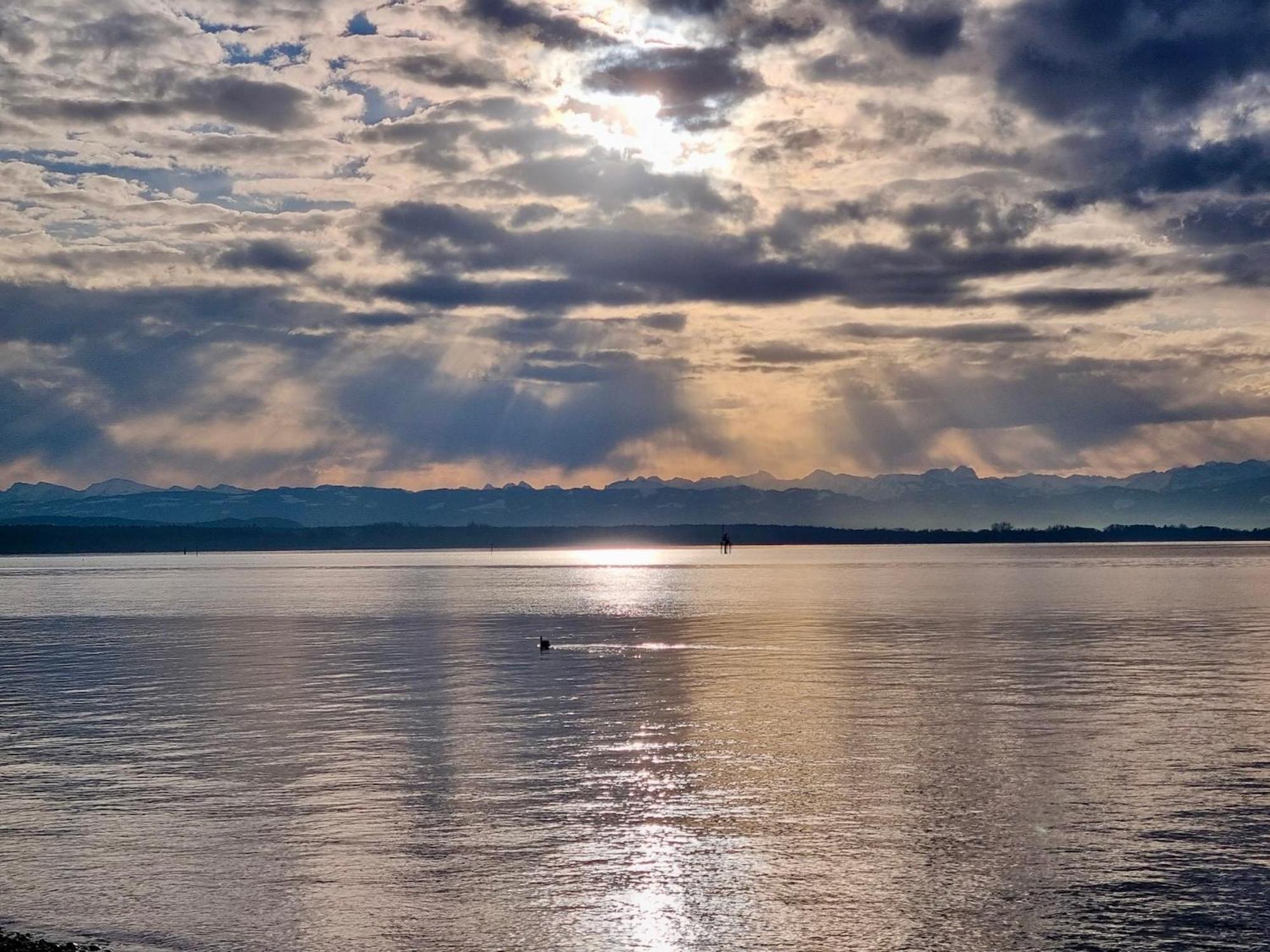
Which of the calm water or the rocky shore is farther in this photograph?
the calm water

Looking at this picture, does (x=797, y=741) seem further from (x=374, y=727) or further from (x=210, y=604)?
(x=210, y=604)

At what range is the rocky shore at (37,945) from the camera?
754 inches

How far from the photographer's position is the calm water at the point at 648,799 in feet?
68.9

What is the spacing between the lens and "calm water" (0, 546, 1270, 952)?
21.0m

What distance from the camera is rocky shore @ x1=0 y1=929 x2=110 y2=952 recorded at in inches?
754

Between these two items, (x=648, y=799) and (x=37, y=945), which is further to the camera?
(x=648, y=799)

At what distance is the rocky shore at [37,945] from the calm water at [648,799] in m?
0.73

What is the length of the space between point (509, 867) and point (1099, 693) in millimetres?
31045

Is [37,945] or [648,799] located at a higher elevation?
[37,945]

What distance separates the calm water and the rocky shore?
732mm

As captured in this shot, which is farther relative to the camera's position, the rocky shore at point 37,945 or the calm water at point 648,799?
the calm water at point 648,799

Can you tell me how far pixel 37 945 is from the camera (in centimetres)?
1941

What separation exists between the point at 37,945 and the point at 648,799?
45.5 ft

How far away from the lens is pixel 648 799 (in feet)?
97.1
